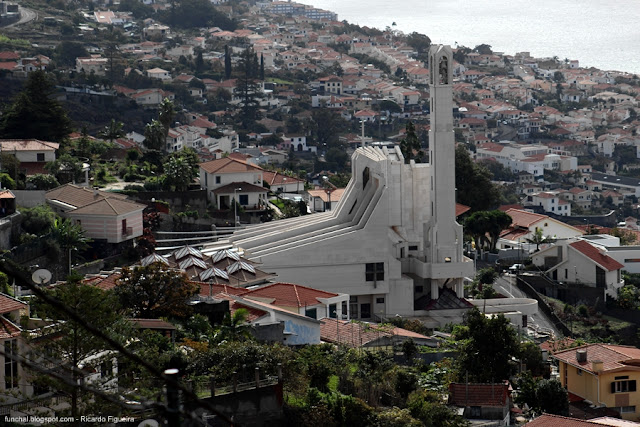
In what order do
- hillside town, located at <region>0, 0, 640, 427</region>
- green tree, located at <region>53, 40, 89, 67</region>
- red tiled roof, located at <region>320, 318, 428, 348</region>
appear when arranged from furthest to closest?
1. green tree, located at <region>53, 40, 89, 67</region>
2. red tiled roof, located at <region>320, 318, 428, 348</region>
3. hillside town, located at <region>0, 0, 640, 427</region>

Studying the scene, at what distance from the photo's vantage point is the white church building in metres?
42.3

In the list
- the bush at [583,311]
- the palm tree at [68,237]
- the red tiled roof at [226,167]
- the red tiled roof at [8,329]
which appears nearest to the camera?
the red tiled roof at [8,329]

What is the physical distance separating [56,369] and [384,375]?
8.96 metres

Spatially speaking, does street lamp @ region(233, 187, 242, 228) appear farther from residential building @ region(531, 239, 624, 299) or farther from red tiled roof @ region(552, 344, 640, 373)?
red tiled roof @ region(552, 344, 640, 373)

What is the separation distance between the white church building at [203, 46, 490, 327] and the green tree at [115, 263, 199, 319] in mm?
11655

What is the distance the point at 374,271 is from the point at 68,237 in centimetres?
958

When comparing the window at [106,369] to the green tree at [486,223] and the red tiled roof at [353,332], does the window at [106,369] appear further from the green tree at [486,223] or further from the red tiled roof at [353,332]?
the green tree at [486,223]

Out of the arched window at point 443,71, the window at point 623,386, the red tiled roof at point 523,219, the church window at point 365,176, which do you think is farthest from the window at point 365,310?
the red tiled roof at point 523,219

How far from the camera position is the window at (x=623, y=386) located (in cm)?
2988

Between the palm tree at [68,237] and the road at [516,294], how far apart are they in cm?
1456

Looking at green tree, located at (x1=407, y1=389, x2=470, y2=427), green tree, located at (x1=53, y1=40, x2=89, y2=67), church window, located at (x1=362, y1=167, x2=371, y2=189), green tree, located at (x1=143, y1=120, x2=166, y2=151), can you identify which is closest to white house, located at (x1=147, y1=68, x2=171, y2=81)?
green tree, located at (x1=53, y1=40, x2=89, y2=67)

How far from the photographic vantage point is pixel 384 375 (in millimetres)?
28031

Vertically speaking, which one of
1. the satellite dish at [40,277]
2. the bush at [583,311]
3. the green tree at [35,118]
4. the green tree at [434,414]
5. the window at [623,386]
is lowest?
the bush at [583,311]

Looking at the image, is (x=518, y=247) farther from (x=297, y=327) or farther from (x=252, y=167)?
(x=297, y=327)
